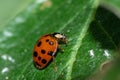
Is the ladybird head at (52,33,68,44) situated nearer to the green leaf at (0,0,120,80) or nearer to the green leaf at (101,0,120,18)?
the green leaf at (0,0,120,80)

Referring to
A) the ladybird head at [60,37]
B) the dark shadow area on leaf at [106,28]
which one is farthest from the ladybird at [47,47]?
the dark shadow area on leaf at [106,28]

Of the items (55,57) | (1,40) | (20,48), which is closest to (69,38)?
(55,57)

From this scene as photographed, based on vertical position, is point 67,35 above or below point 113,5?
below

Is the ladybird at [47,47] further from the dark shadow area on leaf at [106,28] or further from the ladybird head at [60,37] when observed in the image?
the dark shadow area on leaf at [106,28]

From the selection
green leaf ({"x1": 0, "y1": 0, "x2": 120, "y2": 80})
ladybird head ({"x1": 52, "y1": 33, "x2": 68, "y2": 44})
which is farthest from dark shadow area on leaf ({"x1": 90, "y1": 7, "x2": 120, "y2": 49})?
ladybird head ({"x1": 52, "y1": 33, "x2": 68, "y2": 44})

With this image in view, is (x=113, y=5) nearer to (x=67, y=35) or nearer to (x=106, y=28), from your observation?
(x=106, y=28)

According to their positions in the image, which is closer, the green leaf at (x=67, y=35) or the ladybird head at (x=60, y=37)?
the green leaf at (x=67, y=35)

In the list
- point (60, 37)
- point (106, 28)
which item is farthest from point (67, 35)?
point (106, 28)

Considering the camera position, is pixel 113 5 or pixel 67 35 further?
pixel 67 35
